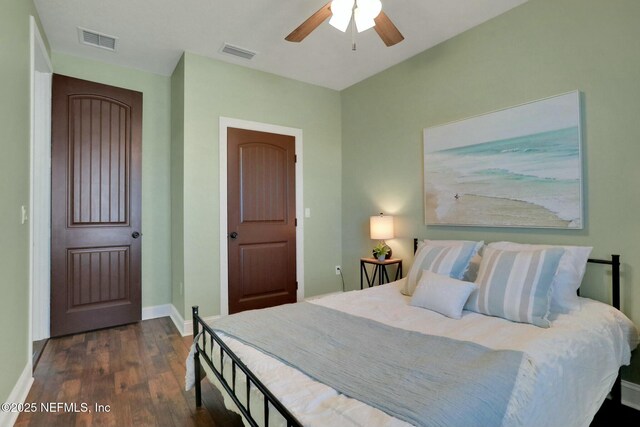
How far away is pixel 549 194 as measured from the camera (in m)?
2.38

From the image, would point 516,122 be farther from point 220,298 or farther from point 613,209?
point 220,298

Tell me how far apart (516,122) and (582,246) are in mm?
1021

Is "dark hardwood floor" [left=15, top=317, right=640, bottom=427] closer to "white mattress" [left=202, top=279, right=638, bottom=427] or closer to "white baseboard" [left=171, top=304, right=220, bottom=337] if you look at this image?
"white baseboard" [left=171, top=304, right=220, bottom=337]

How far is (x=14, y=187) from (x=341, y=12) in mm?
2221

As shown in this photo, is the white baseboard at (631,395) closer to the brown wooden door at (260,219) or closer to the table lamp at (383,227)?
the table lamp at (383,227)

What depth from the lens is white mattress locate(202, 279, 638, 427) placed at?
1.11 m

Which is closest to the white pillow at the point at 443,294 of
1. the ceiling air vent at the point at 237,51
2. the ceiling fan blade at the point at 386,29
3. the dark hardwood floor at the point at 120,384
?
the dark hardwood floor at the point at 120,384

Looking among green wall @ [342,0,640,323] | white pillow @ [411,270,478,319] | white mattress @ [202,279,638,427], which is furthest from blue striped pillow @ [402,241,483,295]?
green wall @ [342,0,640,323]

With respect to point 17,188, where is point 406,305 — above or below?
below

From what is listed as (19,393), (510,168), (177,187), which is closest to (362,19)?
(510,168)

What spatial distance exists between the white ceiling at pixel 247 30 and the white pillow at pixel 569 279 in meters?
1.92

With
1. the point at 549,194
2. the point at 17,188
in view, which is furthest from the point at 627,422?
the point at 17,188

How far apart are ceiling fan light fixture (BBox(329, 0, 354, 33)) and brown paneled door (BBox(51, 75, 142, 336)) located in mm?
2575

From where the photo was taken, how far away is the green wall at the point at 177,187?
10.8ft
